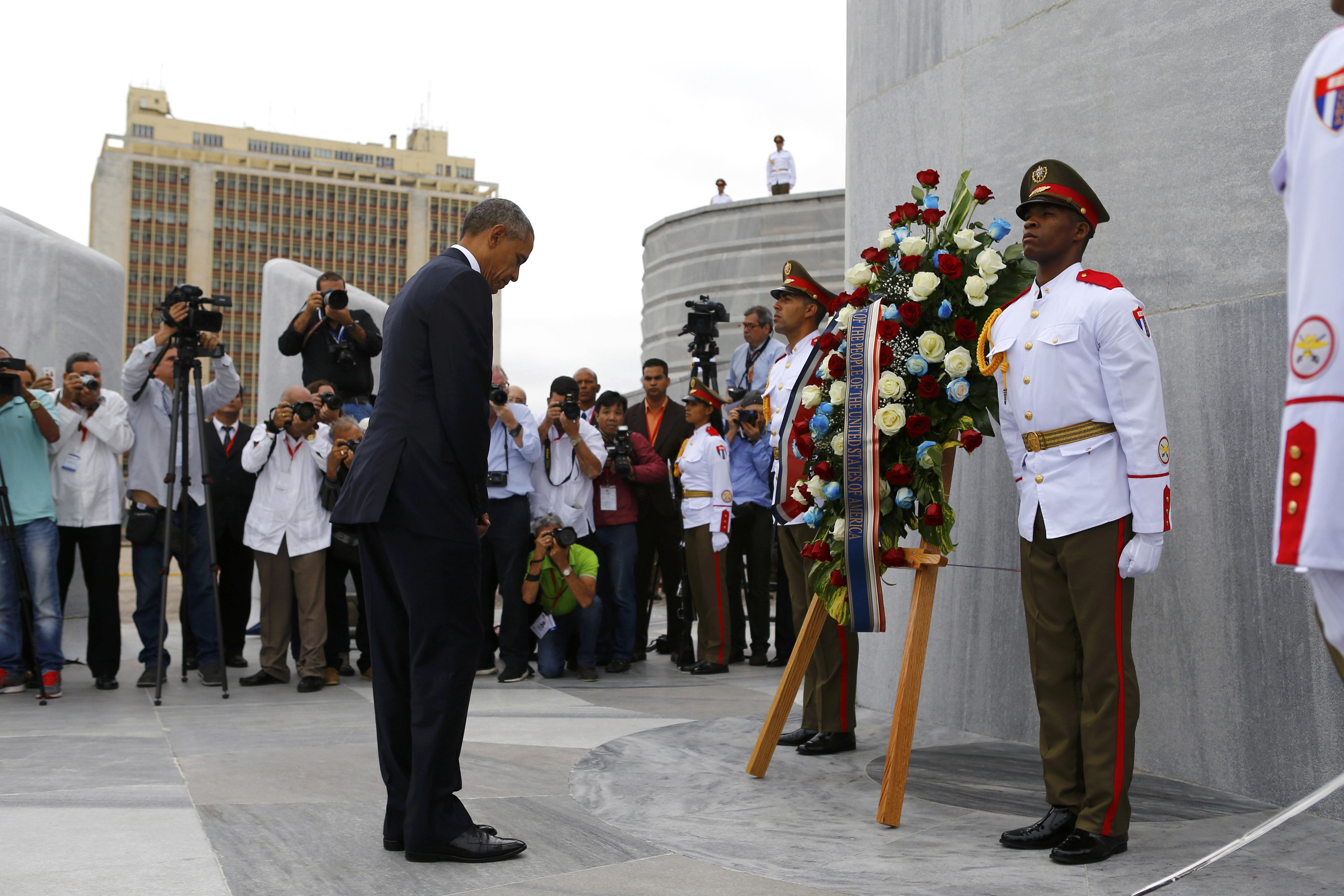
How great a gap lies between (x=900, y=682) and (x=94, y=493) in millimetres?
4753

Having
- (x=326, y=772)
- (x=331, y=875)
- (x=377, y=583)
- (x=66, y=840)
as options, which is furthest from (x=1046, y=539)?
(x=66, y=840)

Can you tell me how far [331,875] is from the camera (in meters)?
2.94

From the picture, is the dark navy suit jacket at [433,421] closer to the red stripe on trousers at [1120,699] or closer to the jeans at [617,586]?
the red stripe on trousers at [1120,699]

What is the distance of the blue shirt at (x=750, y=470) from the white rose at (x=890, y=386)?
12.7 feet

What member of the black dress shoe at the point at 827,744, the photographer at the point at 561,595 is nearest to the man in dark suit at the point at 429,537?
the black dress shoe at the point at 827,744

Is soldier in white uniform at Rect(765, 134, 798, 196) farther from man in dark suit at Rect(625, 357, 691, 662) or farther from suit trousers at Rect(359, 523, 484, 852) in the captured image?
suit trousers at Rect(359, 523, 484, 852)

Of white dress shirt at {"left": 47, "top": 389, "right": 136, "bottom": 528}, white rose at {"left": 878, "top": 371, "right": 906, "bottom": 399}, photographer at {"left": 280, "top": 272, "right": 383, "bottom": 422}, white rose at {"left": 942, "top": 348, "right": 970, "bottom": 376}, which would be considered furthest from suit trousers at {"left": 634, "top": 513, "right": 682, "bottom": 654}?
white rose at {"left": 942, "top": 348, "right": 970, "bottom": 376}

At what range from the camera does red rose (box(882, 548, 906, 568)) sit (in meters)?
3.86

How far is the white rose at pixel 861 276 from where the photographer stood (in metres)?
4.09

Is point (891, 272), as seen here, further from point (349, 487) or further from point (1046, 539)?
point (349, 487)

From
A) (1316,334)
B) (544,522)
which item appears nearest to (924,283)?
(1316,334)

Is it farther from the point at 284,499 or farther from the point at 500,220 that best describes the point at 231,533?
the point at 500,220

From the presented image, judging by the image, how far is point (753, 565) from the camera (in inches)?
313

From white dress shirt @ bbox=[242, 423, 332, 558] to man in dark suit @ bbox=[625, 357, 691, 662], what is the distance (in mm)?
2124
